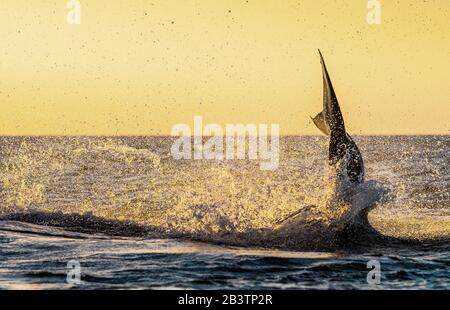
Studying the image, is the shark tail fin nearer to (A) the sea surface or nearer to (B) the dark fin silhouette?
(B) the dark fin silhouette

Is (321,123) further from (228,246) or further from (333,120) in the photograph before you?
(228,246)

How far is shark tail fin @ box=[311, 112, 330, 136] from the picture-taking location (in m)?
17.6

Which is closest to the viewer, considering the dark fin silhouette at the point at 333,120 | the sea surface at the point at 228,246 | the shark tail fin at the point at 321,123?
the sea surface at the point at 228,246

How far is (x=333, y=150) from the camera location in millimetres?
17844

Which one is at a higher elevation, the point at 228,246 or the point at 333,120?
the point at 333,120

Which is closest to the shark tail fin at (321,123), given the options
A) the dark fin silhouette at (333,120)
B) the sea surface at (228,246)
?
the dark fin silhouette at (333,120)

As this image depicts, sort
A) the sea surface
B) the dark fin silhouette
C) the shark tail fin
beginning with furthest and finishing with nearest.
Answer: the shark tail fin < the dark fin silhouette < the sea surface

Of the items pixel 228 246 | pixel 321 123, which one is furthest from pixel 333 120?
pixel 228 246

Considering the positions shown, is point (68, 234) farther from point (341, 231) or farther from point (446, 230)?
point (446, 230)

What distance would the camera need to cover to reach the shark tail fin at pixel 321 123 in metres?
17.6

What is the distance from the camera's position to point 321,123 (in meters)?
17.7

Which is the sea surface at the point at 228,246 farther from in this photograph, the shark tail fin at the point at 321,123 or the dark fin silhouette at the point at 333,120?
the shark tail fin at the point at 321,123

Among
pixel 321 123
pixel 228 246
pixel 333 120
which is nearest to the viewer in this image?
pixel 228 246

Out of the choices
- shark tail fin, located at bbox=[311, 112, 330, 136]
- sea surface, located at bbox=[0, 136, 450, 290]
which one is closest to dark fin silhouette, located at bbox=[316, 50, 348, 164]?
shark tail fin, located at bbox=[311, 112, 330, 136]
